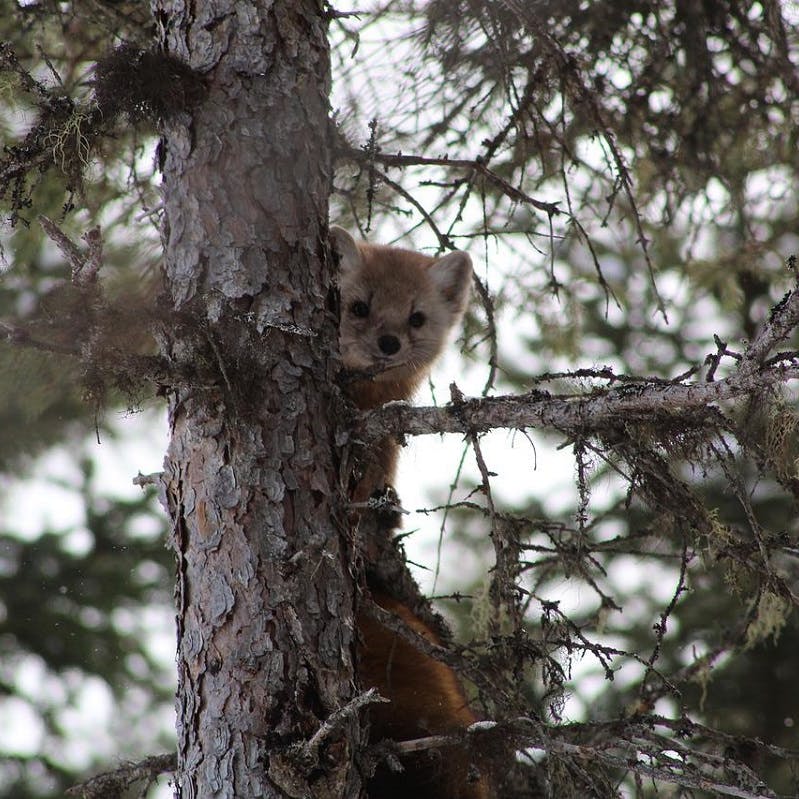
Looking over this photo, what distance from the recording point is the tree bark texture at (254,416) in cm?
291

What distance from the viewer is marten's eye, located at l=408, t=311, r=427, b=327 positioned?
5891mm

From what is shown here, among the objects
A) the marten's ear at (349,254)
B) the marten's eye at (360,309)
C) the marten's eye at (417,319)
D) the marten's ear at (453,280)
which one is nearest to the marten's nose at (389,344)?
the marten's eye at (360,309)

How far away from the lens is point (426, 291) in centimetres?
608

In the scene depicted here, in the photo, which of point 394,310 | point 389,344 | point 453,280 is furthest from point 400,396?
point 453,280

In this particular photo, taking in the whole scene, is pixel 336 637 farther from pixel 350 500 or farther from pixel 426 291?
pixel 426 291

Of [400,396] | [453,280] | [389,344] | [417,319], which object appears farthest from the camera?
[453,280]

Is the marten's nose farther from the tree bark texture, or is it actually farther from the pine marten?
the tree bark texture

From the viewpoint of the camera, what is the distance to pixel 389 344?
5457 mm

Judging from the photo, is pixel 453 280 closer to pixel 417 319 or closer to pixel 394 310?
pixel 417 319

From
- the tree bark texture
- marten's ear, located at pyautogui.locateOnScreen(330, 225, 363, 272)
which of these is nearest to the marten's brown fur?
marten's ear, located at pyautogui.locateOnScreen(330, 225, 363, 272)

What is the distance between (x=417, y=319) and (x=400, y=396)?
1.75 feet

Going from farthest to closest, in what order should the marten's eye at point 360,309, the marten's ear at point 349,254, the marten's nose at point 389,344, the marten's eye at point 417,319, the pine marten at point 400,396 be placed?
the marten's eye at point 417,319, the marten's eye at point 360,309, the marten's ear at point 349,254, the marten's nose at point 389,344, the pine marten at point 400,396

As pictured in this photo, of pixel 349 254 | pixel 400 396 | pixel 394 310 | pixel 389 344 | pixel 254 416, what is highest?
pixel 349 254

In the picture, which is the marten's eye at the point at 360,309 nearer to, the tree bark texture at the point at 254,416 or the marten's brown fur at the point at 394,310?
the marten's brown fur at the point at 394,310
